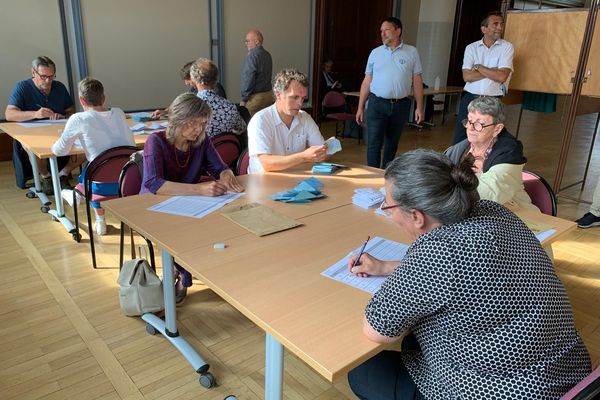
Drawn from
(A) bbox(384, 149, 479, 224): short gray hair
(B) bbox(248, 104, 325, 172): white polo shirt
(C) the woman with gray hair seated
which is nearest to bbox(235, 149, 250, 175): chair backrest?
(B) bbox(248, 104, 325, 172): white polo shirt

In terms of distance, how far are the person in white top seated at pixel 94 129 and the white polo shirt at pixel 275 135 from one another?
102cm

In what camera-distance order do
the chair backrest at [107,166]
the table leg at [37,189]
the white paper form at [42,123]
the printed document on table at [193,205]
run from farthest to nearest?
the table leg at [37,189] < the white paper form at [42,123] < the chair backrest at [107,166] < the printed document on table at [193,205]

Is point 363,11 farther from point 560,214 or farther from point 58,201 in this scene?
point 58,201

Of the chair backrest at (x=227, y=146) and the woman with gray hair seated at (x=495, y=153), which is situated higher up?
the woman with gray hair seated at (x=495, y=153)

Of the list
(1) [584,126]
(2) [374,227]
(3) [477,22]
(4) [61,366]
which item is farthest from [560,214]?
(3) [477,22]

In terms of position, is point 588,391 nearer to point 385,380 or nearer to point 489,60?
point 385,380

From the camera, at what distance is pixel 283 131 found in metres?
2.86

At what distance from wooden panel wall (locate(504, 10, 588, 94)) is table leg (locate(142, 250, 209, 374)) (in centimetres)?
410

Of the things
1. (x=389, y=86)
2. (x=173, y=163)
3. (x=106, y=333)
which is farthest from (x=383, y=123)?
(x=106, y=333)

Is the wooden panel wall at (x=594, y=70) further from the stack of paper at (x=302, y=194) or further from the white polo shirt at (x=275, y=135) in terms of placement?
the stack of paper at (x=302, y=194)

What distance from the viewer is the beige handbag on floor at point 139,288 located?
2.39 metres

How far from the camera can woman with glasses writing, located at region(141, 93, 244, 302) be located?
2232mm

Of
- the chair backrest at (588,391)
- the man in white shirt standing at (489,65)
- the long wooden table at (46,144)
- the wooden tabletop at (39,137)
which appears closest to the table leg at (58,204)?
the long wooden table at (46,144)

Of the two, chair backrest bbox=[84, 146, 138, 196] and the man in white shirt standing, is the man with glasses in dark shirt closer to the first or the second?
chair backrest bbox=[84, 146, 138, 196]
